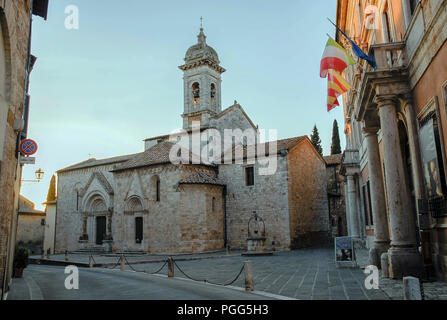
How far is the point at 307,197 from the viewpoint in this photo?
84.9ft

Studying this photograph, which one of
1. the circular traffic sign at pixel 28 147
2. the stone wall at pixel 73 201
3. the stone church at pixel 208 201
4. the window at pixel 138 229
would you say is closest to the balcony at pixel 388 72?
the circular traffic sign at pixel 28 147

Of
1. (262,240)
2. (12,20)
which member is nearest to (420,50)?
(12,20)

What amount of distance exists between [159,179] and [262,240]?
345 inches

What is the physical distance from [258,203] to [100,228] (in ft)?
46.0

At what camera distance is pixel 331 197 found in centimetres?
2867

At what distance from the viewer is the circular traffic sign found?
8492 mm

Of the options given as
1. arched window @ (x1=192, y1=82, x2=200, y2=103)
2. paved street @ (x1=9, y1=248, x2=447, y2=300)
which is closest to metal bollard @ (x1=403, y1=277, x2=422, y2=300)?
paved street @ (x1=9, y1=248, x2=447, y2=300)

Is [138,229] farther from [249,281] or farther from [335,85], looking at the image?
[335,85]

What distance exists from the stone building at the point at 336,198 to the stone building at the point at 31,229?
29.6 m

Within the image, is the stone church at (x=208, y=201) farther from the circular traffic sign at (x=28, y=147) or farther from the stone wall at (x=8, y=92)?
the stone wall at (x=8, y=92)

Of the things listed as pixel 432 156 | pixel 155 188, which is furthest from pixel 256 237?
pixel 432 156

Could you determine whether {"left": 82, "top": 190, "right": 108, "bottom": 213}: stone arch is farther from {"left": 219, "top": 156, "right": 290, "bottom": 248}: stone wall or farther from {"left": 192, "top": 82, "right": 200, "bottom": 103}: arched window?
{"left": 192, "top": 82, "right": 200, "bottom": 103}: arched window

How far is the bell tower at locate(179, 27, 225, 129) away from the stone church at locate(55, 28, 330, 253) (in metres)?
2.34

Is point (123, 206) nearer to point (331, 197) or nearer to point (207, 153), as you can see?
point (207, 153)
